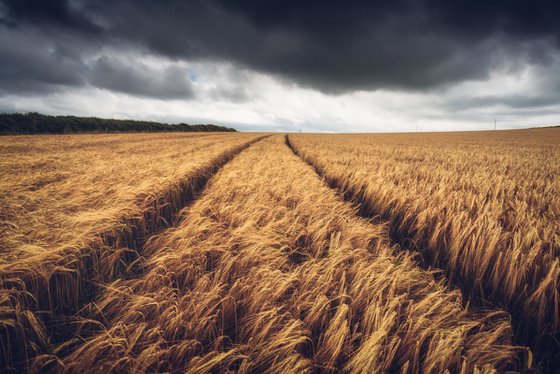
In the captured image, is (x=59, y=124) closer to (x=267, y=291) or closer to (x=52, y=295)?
(x=52, y=295)

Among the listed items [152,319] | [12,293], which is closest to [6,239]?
[12,293]

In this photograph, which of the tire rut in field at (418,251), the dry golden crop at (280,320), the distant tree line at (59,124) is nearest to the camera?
the dry golden crop at (280,320)

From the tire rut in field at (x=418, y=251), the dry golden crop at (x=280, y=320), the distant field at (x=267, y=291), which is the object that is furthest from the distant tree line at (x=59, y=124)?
the dry golden crop at (x=280, y=320)

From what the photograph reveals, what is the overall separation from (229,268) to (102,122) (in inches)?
1740

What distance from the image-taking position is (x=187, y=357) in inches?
41.9

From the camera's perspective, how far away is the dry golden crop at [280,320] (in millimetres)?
1022

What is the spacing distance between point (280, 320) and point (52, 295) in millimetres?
1358

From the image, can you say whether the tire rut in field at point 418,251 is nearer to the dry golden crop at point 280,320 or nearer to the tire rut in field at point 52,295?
the dry golden crop at point 280,320

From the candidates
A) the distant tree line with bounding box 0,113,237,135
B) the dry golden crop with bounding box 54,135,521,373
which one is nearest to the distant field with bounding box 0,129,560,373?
the dry golden crop with bounding box 54,135,521,373

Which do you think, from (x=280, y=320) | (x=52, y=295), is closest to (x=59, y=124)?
(x=52, y=295)

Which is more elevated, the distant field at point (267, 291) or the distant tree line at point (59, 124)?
the distant tree line at point (59, 124)

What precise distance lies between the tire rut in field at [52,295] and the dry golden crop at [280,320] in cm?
12

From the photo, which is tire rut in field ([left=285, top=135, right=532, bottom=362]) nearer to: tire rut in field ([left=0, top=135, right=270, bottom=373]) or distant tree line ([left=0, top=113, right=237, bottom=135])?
tire rut in field ([left=0, top=135, right=270, bottom=373])

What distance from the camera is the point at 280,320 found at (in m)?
1.24
